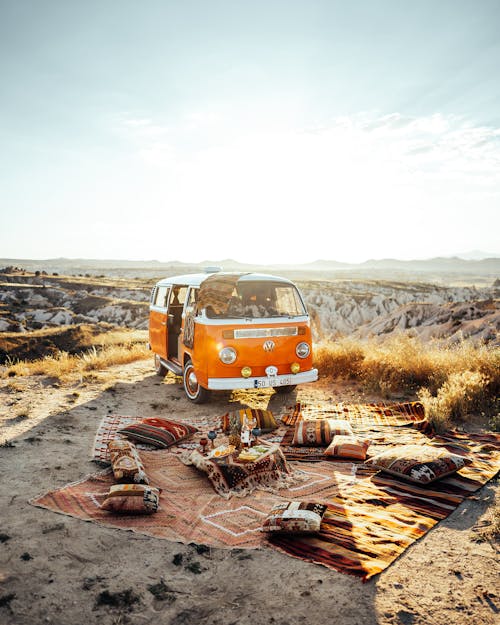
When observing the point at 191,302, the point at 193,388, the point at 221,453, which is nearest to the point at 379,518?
the point at 221,453

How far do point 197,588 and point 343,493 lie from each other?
6.86 feet

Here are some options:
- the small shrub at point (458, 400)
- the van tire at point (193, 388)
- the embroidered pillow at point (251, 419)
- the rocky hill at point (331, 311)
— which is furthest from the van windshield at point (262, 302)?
the rocky hill at point (331, 311)

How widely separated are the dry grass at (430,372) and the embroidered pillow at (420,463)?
197 centimetres

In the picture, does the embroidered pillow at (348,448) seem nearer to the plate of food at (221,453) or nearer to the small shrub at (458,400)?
the plate of food at (221,453)

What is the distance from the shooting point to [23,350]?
17062mm

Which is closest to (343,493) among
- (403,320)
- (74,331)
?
(403,320)

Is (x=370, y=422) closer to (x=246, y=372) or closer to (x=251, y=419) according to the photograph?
(x=251, y=419)

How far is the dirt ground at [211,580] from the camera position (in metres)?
2.97

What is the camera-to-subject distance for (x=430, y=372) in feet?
30.8

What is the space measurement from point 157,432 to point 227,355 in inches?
67.6

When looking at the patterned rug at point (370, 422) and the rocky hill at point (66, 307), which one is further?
the rocky hill at point (66, 307)

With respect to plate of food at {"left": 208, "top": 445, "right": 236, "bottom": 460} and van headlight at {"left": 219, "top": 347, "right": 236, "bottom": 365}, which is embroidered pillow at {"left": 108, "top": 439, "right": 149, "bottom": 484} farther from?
van headlight at {"left": 219, "top": 347, "right": 236, "bottom": 365}

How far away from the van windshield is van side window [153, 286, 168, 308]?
91.4 inches

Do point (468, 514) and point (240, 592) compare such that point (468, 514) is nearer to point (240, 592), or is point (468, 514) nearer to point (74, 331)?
point (240, 592)
